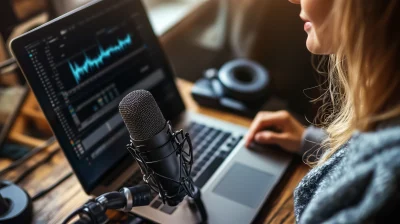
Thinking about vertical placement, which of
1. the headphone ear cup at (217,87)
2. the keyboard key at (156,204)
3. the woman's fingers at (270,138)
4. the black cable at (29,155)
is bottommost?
the woman's fingers at (270,138)

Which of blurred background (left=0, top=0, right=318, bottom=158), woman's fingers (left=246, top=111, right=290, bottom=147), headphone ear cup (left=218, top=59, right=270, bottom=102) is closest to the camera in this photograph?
woman's fingers (left=246, top=111, right=290, bottom=147)

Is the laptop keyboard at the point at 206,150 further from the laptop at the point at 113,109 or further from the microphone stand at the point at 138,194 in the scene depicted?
the microphone stand at the point at 138,194

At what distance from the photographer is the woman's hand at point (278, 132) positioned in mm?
952

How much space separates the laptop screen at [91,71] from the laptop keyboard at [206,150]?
111 mm

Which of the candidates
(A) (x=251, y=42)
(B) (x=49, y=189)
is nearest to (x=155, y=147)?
(B) (x=49, y=189)

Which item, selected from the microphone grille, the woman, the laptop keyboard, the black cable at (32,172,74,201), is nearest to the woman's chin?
the woman

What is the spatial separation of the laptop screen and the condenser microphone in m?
0.24

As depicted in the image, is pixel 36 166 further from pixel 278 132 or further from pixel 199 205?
pixel 278 132

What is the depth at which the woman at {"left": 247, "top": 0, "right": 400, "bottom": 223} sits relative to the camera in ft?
1.48

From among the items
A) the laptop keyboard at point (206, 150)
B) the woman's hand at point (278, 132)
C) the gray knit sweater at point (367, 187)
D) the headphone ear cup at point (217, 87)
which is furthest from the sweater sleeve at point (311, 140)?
the gray knit sweater at point (367, 187)

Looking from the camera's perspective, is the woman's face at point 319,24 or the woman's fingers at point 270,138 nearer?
the woman's face at point 319,24

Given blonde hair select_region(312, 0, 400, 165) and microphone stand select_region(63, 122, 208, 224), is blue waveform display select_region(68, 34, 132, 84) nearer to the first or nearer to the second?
microphone stand select_region(63, 122, 208, 224)

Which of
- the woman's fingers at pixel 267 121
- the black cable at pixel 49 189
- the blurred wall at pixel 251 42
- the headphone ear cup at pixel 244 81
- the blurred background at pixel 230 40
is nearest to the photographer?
the black cable at pixel 49 189

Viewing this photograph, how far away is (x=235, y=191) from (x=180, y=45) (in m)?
0.93
